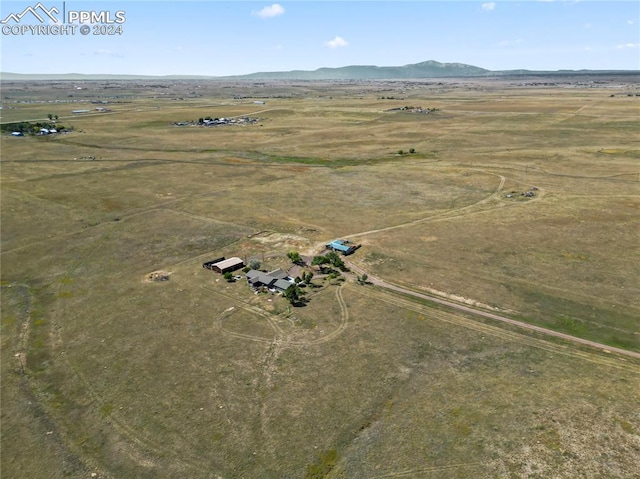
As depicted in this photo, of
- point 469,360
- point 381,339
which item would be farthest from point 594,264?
point 381,339

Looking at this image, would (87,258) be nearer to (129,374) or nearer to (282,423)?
(129,374)

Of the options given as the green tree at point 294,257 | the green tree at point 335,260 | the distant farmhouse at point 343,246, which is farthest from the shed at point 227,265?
the distant farmhouse at point 343,246

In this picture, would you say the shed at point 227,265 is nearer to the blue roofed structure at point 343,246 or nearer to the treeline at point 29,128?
the blue roofed structure at point 343,246

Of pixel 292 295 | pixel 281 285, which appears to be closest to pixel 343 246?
pixel 281 285

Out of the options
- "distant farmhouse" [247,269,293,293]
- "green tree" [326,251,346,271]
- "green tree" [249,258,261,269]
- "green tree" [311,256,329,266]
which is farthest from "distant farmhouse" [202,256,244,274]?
"green tree" [326,251,346,271]

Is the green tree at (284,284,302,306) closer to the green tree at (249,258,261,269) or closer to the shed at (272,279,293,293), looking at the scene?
the shed at (272,279,293,293)

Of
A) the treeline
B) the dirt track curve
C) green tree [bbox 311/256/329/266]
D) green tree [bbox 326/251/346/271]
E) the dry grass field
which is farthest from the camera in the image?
the treeline

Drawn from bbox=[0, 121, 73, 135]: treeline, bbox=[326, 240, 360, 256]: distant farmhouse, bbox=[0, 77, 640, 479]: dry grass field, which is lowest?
bbox=[0, 77, 640, 479]: dry grass field
